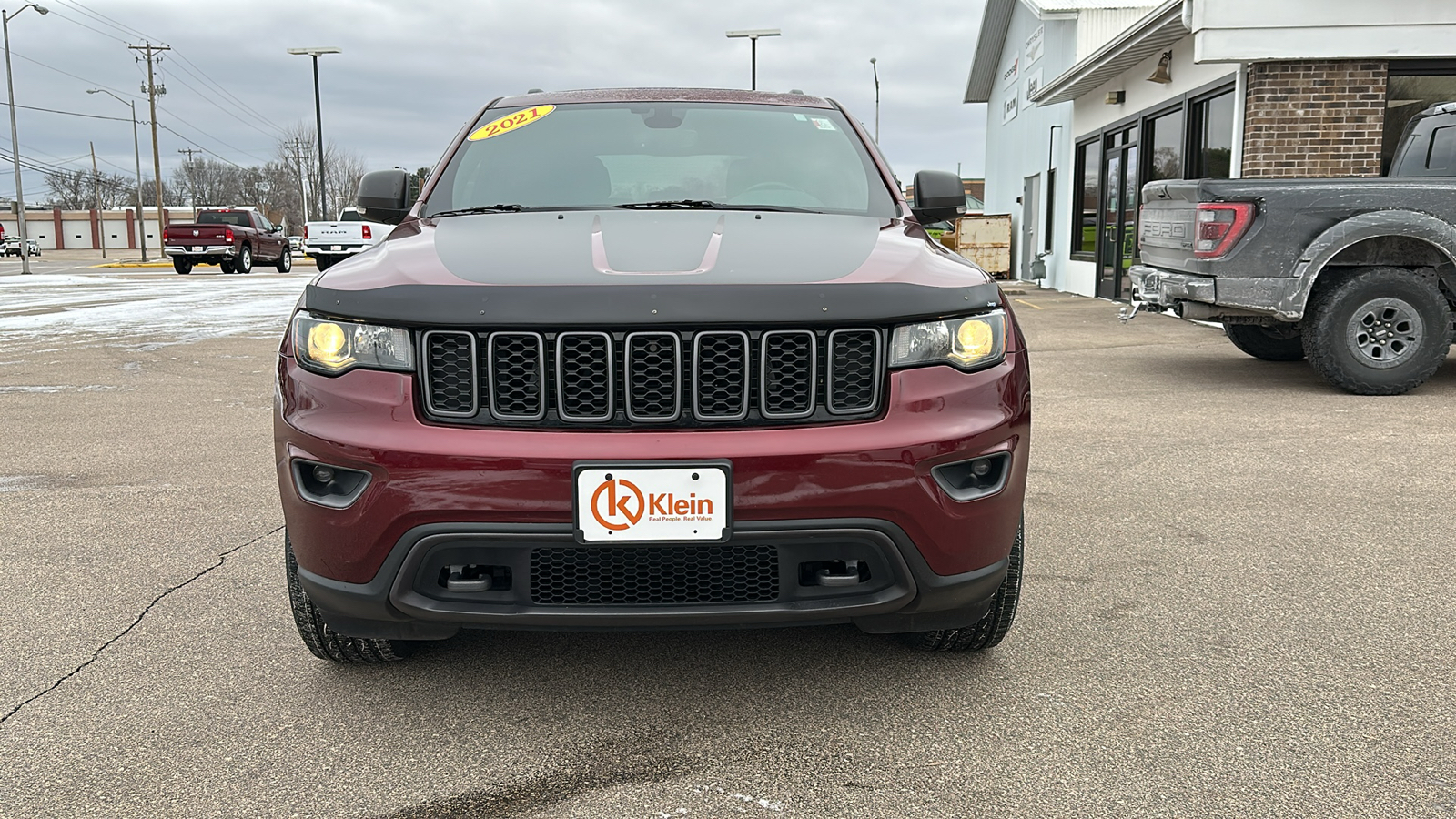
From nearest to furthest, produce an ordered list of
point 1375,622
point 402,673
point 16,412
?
point 402,673 < point 1375,622 < point 16,412

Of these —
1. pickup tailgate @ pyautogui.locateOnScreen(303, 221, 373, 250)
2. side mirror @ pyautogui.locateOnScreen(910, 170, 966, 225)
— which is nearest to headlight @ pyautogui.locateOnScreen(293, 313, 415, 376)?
Result: side mirror @ pyautogui.locateOnScreen(910, 170, 966, 225)

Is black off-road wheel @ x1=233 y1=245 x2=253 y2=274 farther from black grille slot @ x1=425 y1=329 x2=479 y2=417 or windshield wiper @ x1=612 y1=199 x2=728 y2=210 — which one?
black grille slot @ x1=425 y1=329 x2=479 y2=417

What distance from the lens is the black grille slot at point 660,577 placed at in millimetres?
2357

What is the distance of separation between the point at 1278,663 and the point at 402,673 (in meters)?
2.33

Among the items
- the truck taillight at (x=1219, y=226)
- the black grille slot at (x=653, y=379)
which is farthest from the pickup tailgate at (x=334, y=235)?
the black grille slot at (x=653, y=379)

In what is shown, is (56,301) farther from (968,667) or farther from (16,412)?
(968,667)

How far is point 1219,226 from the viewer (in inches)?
288

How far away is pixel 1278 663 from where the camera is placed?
299 cm

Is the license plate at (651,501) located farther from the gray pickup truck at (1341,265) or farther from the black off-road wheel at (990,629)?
the gray pickup truck at (1341,265)

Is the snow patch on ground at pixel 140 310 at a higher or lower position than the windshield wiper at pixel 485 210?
lower

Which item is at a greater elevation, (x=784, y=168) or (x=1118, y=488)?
(x=784, y=168)

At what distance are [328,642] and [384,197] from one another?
5.61 feet

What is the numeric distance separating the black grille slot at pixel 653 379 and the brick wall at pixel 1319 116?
1112 centimetres

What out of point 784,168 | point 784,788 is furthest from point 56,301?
point 784,788
